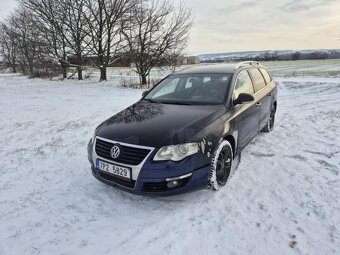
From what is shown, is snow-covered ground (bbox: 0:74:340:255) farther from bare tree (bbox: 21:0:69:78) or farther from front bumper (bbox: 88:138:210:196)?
bare tree (bbox: 21:0:69:78)

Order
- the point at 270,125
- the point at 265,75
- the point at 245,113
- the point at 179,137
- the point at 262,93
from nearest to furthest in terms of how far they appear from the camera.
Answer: the point at 179,137
the point at 245,113
the point at 262,93
the point at 265,75
the point at 270,125

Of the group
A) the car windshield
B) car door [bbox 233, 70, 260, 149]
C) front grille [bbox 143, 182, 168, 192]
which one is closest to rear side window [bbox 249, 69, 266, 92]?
car door [bbox 233, 70, 260, 149]

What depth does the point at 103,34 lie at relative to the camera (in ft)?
74.1

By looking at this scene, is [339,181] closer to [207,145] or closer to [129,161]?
[207,145]

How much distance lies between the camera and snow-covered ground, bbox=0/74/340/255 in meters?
2.74

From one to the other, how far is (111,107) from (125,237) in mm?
7609

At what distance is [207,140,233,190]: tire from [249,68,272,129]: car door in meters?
1.64

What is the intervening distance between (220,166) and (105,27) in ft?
70.0

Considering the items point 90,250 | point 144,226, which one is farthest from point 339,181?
point 90,250

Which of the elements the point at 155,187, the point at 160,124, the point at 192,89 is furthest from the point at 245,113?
the point at 155,187

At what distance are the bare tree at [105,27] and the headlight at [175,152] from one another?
801 inches

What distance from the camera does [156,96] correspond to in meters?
4.75

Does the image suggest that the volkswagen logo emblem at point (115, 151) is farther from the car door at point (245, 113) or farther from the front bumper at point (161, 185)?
the car door at point (245, 113)

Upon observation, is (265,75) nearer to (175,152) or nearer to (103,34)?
(175,152)
